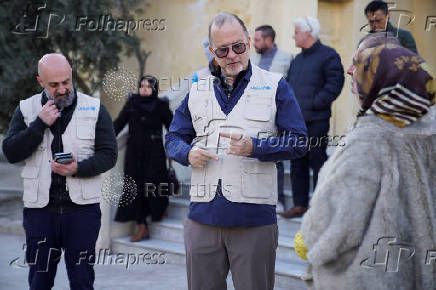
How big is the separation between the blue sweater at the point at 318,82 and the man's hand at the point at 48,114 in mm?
3131

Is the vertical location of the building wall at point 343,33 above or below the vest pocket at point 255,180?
above

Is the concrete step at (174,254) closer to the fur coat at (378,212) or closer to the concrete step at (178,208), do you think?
the concrete step at (178,208)

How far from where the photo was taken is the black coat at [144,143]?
24.5 feet

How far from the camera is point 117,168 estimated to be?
7688 millimetres

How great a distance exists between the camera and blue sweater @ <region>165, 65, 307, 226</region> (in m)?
3.38

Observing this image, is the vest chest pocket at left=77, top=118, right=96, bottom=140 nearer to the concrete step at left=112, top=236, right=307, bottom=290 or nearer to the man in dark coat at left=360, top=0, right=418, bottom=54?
the concrete step at left=112, top=236, right=307, bottom=290

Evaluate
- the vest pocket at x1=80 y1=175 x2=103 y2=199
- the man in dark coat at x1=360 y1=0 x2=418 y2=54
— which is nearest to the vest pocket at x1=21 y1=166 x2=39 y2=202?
the vest pocket at x1=80 y1=175 x2=103 y2=199

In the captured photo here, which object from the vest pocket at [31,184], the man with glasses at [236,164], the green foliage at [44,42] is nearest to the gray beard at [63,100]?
the vest pocket at [31,184]

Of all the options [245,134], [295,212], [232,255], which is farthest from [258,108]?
[295,212]

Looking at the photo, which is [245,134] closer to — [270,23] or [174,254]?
[174,254]

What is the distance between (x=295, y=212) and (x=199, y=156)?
357 cm

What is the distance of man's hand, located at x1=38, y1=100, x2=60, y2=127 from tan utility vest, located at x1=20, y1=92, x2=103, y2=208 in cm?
14

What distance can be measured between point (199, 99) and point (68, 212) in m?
1.31

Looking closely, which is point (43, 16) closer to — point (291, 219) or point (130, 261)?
point (130, 261)
